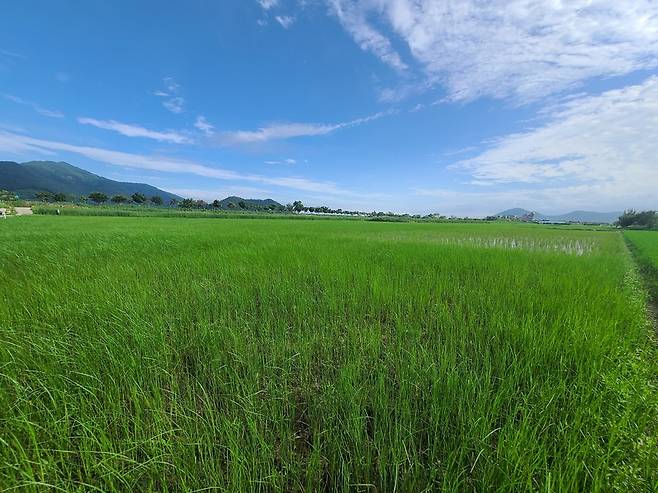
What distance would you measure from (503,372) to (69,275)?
20.7 feet

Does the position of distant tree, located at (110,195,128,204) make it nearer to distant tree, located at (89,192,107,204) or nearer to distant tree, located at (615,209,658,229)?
distant tree, located at (89,192,107,204)

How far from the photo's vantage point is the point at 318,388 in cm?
Result: 220

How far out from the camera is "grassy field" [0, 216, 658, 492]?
4.62ft

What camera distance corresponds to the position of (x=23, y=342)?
2373 millimetres

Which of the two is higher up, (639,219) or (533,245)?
(639,219)

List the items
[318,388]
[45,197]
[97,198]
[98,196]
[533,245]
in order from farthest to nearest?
[97,198], [98,196], [45,197], [533,245], [318,388]

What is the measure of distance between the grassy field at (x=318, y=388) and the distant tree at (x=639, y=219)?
275ft

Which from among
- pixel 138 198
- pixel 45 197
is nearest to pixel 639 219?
pixel 138 198

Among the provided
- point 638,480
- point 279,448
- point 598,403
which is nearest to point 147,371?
point 279,448

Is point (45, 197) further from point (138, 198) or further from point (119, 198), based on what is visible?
point (138, 198)

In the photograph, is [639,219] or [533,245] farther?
[639,219]

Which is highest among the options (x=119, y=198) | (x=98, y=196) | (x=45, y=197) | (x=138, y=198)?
(x=138, y=198)

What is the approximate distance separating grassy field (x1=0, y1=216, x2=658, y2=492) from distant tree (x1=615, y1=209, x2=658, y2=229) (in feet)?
275

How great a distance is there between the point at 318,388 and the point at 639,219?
9538 cm
